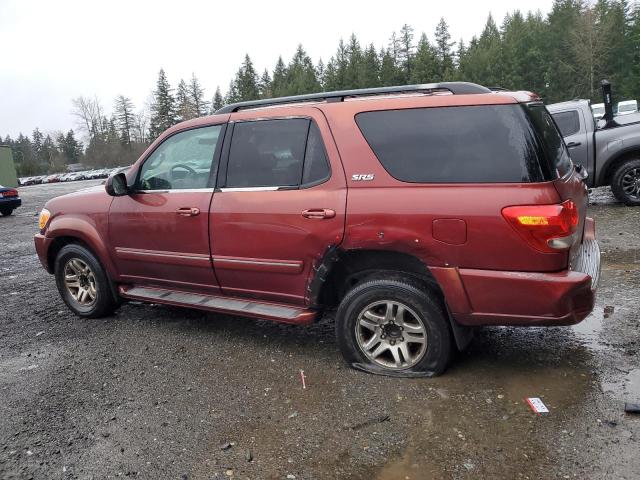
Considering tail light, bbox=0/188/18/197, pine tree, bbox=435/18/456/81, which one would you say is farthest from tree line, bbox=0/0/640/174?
tail light, bbox=0/188/18/197

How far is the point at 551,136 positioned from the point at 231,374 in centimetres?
282

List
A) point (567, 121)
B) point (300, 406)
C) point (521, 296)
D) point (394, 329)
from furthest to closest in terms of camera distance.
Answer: point (567, 121)
point (394, 329)
point (300, 406)
point (521, 296)

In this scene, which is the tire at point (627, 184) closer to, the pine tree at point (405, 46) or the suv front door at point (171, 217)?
the suv front door at point (171, 217)

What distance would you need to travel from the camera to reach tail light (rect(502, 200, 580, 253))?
3012mm

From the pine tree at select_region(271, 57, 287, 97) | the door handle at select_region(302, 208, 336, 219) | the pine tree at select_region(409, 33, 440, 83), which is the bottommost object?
the door handle at select_region(302, 208, 336, 219)

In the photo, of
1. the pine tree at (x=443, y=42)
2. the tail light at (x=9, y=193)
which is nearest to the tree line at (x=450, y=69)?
the pine tree at (x=443, y=42)

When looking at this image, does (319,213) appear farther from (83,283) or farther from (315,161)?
(83,283)

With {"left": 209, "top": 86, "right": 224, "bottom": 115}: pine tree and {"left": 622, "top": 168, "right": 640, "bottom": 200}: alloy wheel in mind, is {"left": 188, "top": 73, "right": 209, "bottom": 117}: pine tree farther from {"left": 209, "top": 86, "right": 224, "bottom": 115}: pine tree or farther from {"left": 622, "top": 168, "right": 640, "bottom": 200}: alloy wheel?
{"left": 622, "top": 168, "right": 640, "bottom": 200}: alloy wheel

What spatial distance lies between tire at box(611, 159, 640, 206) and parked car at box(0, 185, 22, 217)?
17.4 meters

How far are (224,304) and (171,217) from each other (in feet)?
2.81

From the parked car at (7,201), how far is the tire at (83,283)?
1403cm

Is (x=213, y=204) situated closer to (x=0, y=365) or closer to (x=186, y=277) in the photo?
(x=186, y=277)

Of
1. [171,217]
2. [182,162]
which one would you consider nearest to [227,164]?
[182,162]

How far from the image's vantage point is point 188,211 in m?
4.27
